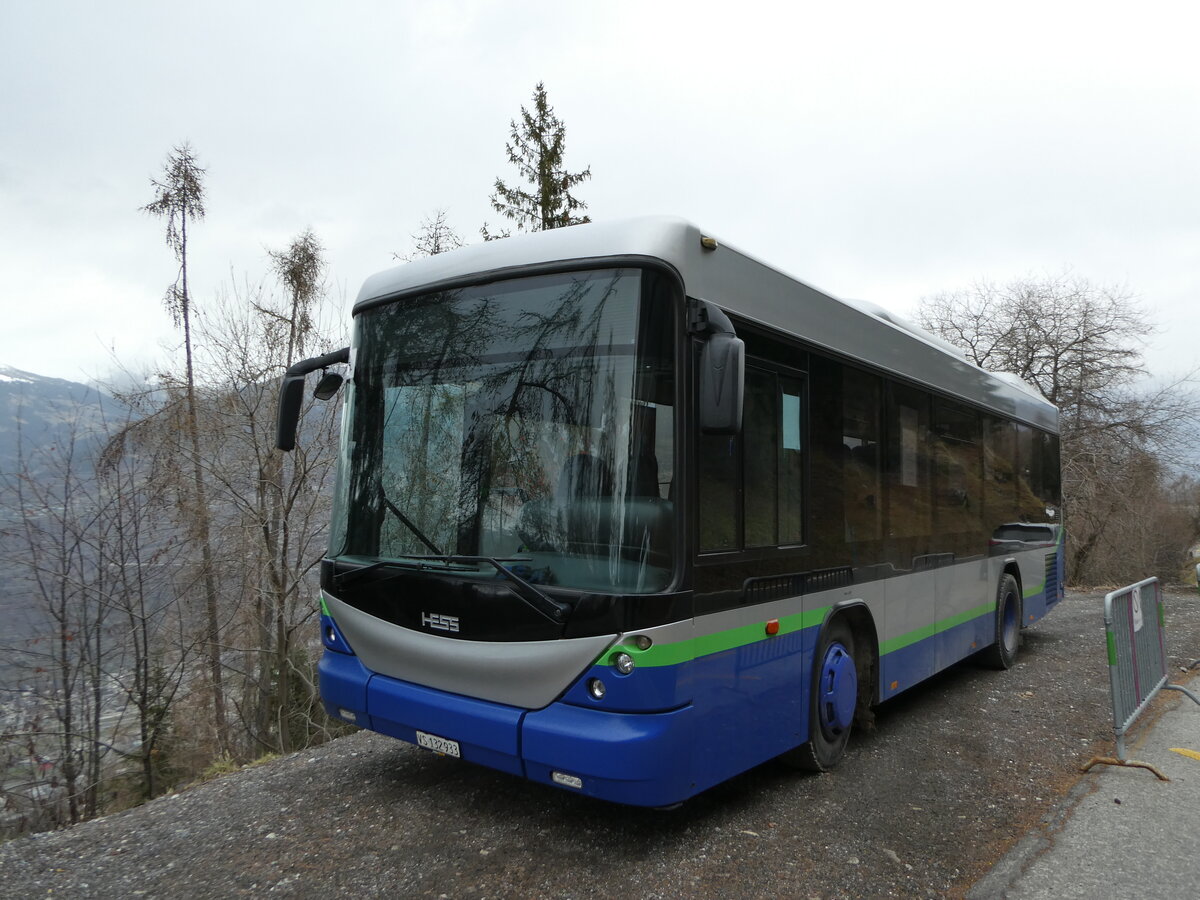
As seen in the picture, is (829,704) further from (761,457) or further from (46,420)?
(46,420)

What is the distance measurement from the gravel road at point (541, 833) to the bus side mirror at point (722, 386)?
200 cm

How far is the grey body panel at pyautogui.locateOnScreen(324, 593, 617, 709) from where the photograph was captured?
11.9 feet

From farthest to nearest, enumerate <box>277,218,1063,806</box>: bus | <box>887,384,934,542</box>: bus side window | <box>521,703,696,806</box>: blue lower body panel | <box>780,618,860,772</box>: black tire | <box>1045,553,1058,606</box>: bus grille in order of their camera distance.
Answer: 1. <box>1045,553,1058,606</box>: bus grille
2. <box>887,384,934,542</box>: bus side window
3. <box>780,618,860,772</box>: black tire
4. <box>277,218,1063,806</box>: bus
5. <box>521,703,696,806</box>: blue lower body panel

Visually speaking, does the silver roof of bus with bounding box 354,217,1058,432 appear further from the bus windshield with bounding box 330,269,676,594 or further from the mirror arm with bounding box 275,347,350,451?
the mirror arm with bounding box 275,347,350,451

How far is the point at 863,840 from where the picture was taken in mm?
4098

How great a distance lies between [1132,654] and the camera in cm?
591

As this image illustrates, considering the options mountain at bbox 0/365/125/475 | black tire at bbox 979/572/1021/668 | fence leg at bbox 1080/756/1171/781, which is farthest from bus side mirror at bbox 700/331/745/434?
mountain at bbox 0/365/125/475

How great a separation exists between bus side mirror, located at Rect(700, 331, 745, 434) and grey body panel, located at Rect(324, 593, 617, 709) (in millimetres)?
1012

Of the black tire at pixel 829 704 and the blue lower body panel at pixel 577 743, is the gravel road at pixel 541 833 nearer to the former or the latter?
the black tire at pixel 829 704

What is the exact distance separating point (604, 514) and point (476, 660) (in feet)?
3.13

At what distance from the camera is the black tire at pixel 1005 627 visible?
26.6 feet

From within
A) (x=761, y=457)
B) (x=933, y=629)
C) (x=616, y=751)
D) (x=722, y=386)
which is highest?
(x=722, y=386)

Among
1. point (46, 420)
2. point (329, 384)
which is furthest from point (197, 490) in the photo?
point (329, 384)

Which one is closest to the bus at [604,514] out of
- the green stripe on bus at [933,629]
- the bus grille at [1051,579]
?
the green stripe on bus at [933,629]
